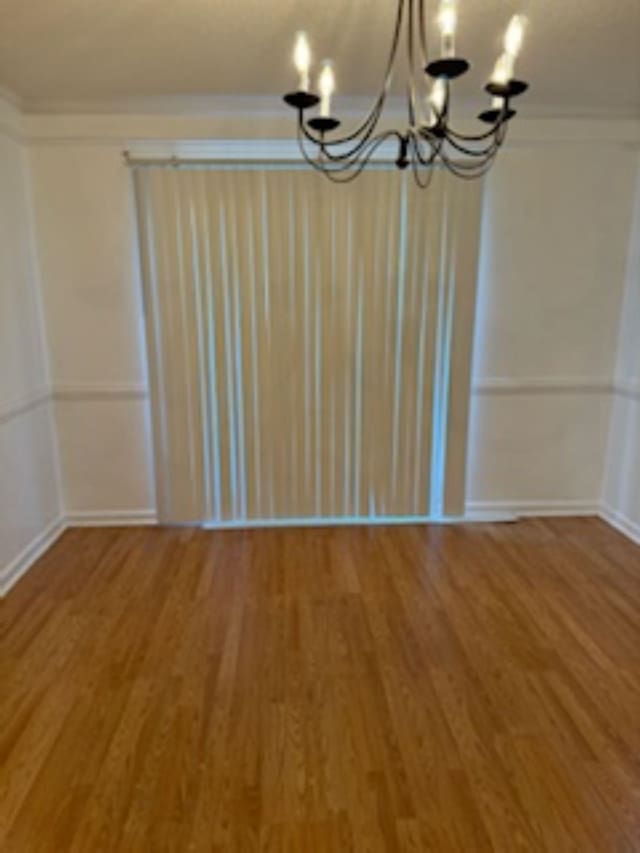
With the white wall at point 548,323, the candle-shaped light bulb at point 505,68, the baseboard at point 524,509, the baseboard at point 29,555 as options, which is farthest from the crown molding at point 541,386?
the baseboard at point 29,555

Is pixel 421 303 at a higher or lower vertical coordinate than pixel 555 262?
lower

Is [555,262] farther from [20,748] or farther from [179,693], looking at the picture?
[20,748]

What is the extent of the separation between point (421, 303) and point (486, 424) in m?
0.90

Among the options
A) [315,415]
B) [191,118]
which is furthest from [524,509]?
[191,118]

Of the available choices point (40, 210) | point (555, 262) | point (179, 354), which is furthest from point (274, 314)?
point (555, 262)

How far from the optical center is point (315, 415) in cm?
347

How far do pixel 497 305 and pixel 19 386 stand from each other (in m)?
2.81

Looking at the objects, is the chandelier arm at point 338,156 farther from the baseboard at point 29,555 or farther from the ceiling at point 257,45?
the baseboard at point 29,555

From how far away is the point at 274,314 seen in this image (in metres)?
3.32

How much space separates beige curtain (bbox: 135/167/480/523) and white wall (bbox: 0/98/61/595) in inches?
25.3

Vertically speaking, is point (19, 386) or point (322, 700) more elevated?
point (19, 386)

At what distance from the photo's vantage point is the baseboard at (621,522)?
3407 millimetres

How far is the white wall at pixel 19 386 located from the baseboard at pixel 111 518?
219 mm

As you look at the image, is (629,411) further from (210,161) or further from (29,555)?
(29,555)
